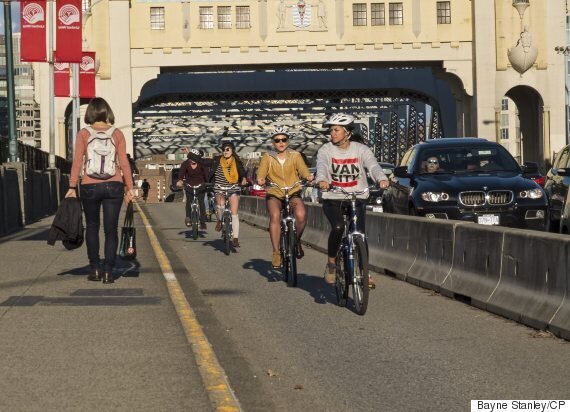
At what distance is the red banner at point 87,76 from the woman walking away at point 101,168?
4299 cm

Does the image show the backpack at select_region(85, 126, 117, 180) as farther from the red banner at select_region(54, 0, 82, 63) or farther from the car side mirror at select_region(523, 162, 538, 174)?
the red banner at select_region(54, 0, 82, 63)

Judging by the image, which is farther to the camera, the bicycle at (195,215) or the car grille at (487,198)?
the bicycle at (195,215)

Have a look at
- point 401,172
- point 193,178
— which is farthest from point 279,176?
point 193,178

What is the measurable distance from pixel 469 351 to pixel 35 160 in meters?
35.7

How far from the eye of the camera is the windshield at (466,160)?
20906 millimetres

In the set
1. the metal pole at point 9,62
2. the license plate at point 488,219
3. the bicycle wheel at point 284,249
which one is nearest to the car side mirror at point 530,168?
the license plate at point 488,219

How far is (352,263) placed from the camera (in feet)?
39.5

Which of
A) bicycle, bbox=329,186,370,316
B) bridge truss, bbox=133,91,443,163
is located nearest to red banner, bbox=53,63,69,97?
bridge truss, bbox=133,91,443,163

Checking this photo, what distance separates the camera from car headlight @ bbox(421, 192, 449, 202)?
19.8 metres

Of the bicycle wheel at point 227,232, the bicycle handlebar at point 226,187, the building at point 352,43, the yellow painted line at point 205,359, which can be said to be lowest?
the yellow painted line at point 205,359

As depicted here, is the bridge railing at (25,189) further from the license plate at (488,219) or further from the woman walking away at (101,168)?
the woman walking away at (101,168)

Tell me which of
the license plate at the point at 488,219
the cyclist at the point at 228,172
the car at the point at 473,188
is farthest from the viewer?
the cyclist at the point at 228,172

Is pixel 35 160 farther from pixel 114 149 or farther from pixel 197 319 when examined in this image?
pixel 197 319

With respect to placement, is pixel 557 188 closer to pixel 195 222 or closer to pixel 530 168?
pixel 530 168
